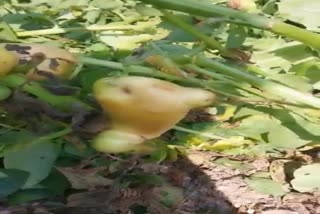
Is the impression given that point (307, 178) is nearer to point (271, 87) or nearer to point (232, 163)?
point (232, 163)

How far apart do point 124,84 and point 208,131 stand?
0.47 meters

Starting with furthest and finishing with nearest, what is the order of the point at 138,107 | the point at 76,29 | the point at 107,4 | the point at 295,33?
the point at 107,4 → the point at 76,29 → the point at 295,33 → the point at 138,107

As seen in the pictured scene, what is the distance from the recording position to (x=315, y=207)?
1.04 metres

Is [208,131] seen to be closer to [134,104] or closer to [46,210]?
[46,210]

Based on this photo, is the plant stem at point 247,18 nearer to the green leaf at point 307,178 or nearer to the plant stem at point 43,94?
the plant stem at point 43,94

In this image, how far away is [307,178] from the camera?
103 cm

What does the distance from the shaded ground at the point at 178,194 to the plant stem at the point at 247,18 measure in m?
0.29

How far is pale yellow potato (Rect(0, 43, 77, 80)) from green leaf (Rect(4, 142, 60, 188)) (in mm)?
215

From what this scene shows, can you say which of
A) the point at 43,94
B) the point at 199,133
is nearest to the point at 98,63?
the point at 43,94

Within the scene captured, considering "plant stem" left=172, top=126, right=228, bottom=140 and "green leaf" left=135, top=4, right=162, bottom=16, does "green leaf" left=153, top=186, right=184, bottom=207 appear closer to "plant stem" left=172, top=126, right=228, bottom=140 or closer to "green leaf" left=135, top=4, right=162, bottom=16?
"plant stem" left=172, top=126, right=228, bottom=140

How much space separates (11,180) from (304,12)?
0.45 metres

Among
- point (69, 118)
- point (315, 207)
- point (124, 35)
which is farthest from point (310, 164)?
point (124, 35)

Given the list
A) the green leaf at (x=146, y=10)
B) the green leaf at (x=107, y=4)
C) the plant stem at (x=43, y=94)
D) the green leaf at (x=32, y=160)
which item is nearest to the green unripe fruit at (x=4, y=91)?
the plant stem at (x=43, y=94)

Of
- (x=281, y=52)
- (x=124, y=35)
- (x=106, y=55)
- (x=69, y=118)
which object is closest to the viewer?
(x=69, y=118)
